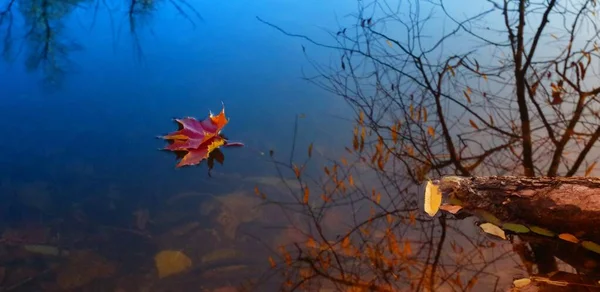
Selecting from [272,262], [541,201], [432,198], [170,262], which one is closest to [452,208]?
[432,198]

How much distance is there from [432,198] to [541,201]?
28 cm

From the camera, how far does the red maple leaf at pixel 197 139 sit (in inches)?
62.7

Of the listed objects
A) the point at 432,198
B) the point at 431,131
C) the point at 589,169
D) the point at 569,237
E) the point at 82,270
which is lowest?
the point at 82,270

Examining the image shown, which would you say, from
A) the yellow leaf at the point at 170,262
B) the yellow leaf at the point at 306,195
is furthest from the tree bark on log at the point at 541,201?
the yellow leaf at the point at 170,262

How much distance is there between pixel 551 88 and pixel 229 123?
1348mm

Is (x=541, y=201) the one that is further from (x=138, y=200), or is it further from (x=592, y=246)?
(x=138, y=200)

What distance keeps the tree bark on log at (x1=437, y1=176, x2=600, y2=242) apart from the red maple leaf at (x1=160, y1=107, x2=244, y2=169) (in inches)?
30.5

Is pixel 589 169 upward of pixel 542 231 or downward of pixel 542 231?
upward

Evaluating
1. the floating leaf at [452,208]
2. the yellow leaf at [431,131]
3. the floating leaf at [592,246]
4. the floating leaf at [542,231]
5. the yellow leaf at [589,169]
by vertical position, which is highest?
the yellow leaf at [431,131]

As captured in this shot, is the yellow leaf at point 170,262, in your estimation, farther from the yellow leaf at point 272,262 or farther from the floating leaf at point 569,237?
the floating leaf at point 569,237

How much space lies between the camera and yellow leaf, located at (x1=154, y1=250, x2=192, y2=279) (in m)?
1.22

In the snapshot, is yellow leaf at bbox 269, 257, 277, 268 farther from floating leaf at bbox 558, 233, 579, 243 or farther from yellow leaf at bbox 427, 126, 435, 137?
yellow leaf at bbox 427, 126, 435, 137

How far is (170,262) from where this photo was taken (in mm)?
1250

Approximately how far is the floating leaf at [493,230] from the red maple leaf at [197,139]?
81 cm
